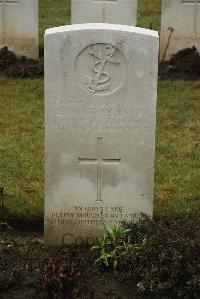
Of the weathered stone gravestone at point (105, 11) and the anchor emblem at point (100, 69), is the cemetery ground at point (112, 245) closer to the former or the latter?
the anchor emblem at point (100, 69)

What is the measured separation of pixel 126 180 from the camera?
5668mm

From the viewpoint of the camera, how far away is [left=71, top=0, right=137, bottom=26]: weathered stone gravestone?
11.0 m

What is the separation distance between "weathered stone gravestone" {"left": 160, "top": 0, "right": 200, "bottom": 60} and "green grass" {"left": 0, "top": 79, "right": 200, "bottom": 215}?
3.95ft

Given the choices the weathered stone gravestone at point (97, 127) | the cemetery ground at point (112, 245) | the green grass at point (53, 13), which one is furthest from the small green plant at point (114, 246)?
the green grass at point (53, 13)

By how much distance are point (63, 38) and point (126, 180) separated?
1186mm

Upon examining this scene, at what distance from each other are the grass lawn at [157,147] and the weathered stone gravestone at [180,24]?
121 cm

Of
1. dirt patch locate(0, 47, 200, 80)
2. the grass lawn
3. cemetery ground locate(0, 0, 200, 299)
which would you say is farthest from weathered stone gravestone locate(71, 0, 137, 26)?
cemetery ground locate(0, 0, 200, 299)

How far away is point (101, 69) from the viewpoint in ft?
17.8

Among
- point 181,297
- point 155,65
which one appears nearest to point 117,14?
point 155,65

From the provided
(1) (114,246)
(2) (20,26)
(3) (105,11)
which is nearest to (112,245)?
(1) (114,246)

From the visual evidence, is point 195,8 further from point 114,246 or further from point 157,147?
point 114,246

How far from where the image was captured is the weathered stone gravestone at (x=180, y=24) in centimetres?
1132

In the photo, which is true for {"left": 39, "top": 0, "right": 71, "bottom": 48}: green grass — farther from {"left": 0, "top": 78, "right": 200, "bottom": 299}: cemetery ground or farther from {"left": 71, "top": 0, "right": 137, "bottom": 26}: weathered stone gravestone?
{"left": 0, "top": 78, "right": 200, "bottom": 299}: cemetery ground

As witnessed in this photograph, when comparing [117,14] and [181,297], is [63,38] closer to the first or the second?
[181,297]
